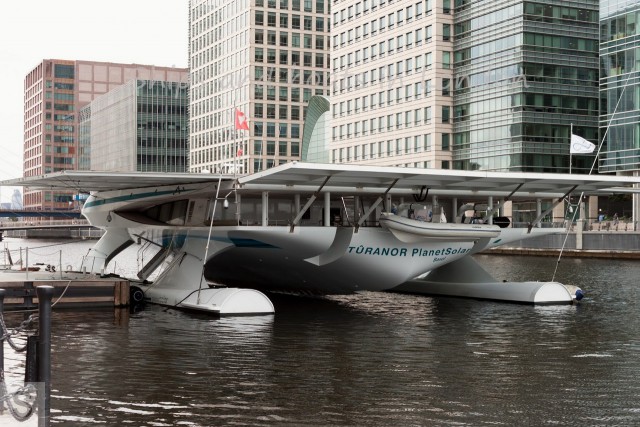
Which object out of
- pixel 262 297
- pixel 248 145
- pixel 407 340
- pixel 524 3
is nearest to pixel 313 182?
pixel 262 297

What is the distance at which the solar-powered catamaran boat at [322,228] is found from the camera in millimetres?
34031

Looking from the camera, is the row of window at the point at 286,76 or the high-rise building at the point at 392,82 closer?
the high-rise building at the point at 392,82


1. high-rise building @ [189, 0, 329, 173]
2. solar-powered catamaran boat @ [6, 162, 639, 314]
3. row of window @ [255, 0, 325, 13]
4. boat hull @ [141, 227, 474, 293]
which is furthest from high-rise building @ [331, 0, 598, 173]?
boat hull @ [141, 227, 474, 293]

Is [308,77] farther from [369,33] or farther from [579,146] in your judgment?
[579,146]

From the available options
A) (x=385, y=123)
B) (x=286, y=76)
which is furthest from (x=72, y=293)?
(x=286, y=76)

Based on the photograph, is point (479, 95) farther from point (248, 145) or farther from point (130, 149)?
point (130, 149)

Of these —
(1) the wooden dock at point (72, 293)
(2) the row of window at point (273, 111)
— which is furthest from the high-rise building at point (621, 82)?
(2) the row of window at point (273, 111)

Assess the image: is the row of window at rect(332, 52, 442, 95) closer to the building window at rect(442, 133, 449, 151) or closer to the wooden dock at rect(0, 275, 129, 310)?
the building window at rect(442, 133, 449, 151)

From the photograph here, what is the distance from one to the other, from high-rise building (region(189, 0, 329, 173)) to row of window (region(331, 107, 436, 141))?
27.6m

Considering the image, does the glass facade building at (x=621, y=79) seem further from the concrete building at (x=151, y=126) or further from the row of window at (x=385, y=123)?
the concrete building at (x=151, y=126)

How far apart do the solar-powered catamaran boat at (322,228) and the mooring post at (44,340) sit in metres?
19.2

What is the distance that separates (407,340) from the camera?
88.9ft

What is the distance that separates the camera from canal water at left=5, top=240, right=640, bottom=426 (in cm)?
1672

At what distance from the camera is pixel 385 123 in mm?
128250
